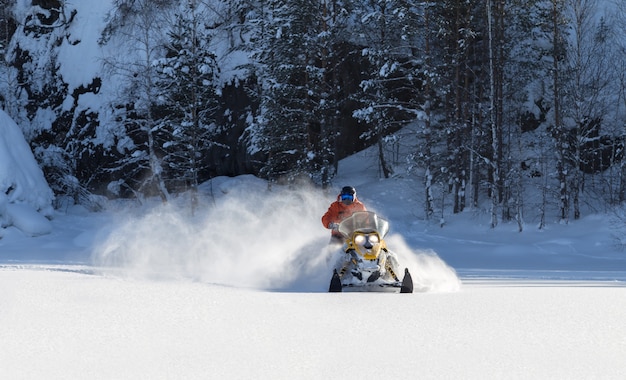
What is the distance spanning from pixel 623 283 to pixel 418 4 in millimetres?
17382

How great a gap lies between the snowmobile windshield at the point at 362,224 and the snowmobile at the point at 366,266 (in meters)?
0.15

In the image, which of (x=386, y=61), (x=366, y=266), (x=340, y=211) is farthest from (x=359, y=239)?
(x=386, y=61)

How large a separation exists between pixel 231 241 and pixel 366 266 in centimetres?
770

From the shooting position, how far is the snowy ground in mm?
5340

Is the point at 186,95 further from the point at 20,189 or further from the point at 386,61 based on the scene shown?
the point at 386,61

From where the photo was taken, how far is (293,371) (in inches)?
207

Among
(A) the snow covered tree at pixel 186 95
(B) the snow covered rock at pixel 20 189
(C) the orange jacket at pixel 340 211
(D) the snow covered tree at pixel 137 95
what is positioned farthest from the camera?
(D) the snow covered tree at pixel 137 95

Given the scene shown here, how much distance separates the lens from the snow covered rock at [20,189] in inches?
957

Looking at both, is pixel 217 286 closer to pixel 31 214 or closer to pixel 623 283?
pixel 623 283

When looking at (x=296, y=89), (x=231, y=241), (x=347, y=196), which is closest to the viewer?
(x=347, y=196)

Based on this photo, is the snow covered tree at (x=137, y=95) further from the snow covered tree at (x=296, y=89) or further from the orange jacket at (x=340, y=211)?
the orange jacket at (x=340, y=211)

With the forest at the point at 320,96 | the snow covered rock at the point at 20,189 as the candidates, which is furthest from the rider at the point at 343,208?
the snow covered rock at the point at 20,189

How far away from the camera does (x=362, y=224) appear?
1091 centimetres

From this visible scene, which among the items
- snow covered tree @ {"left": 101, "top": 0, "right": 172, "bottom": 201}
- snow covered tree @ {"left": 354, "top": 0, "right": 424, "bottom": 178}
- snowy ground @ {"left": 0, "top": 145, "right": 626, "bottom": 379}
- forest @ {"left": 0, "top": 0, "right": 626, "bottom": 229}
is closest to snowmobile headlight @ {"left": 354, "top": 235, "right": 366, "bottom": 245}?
snowy ground @ {"left": 0, "top": 145, "right": 626, "bottom": 379}
